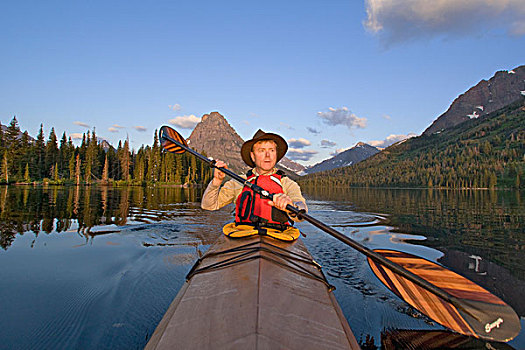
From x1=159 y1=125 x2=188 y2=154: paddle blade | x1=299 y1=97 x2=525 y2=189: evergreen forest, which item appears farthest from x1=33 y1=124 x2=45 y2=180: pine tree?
x1=299 y1=97 x2=525 y2=189: evergreen forest

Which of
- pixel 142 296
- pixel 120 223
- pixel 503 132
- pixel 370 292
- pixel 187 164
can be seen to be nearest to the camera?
pixel 142 296

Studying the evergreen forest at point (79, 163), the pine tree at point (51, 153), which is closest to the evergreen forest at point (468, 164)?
the evergreen forest at point (79, 163)

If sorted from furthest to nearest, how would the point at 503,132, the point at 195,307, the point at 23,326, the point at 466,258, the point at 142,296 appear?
1. the point at 503,132
2. the point at 466,258
3. the point at 142,296
4. the point at 23,326
5. the point at 195,307

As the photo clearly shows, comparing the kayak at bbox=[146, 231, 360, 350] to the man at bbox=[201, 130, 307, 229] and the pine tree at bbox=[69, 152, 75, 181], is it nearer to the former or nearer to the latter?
the man at bbox=[201, 130, 307, 229]

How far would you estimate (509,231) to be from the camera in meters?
10.4

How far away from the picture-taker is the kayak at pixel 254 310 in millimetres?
1810

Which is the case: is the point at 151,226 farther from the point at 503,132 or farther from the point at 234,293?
the point at 503,132

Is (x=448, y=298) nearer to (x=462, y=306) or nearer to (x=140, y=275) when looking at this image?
(x=462, y=306)

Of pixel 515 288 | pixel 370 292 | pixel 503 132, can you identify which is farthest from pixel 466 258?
pixel 503 132

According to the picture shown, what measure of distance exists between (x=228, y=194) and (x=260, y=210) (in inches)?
44.7

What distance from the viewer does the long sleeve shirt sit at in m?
4.89

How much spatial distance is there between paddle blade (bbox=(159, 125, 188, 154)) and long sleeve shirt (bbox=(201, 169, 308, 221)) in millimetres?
1468

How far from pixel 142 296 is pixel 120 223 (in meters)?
7.95

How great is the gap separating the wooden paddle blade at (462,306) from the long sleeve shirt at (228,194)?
1958mm
